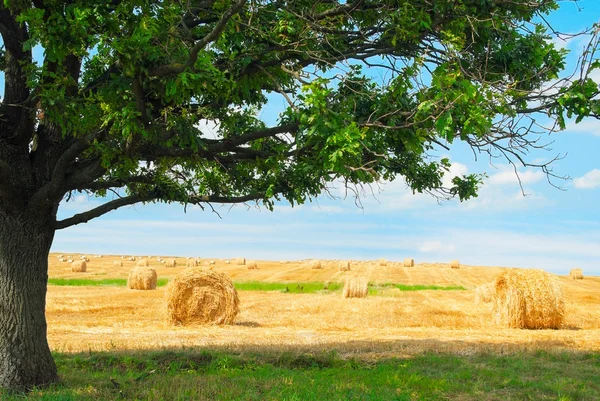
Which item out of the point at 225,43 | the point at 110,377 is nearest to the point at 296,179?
the point at 225,43

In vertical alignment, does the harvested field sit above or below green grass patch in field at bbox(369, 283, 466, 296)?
below

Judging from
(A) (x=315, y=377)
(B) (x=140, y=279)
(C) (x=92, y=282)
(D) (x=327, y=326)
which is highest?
(B) (x=140, y=279)

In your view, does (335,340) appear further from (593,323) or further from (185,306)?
(593,323)

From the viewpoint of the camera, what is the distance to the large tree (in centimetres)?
754

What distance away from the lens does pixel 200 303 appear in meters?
21.2

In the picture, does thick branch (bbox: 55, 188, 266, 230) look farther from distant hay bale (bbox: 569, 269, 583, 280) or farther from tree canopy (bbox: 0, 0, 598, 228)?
distant hay bale (bbox: 569, 269, 583, 280)

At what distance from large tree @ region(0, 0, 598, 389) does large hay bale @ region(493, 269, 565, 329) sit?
35.8 feet

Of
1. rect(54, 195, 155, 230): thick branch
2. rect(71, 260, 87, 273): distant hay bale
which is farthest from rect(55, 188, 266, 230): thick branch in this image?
rect(71, 260, 87, 273): distant hay bale

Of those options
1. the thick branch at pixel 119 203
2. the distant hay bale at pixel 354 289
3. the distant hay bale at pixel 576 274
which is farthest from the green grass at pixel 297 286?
the thick branch at pixel 119 203

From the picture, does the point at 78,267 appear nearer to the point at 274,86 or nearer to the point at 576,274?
the point at 576,274

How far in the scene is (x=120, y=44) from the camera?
7.55m

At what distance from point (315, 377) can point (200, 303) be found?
10.3 m

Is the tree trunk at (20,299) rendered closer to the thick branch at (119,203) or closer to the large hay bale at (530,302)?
the thick branch at (119,203)

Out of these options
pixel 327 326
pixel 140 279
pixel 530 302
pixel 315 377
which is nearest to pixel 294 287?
pixel 140 279
